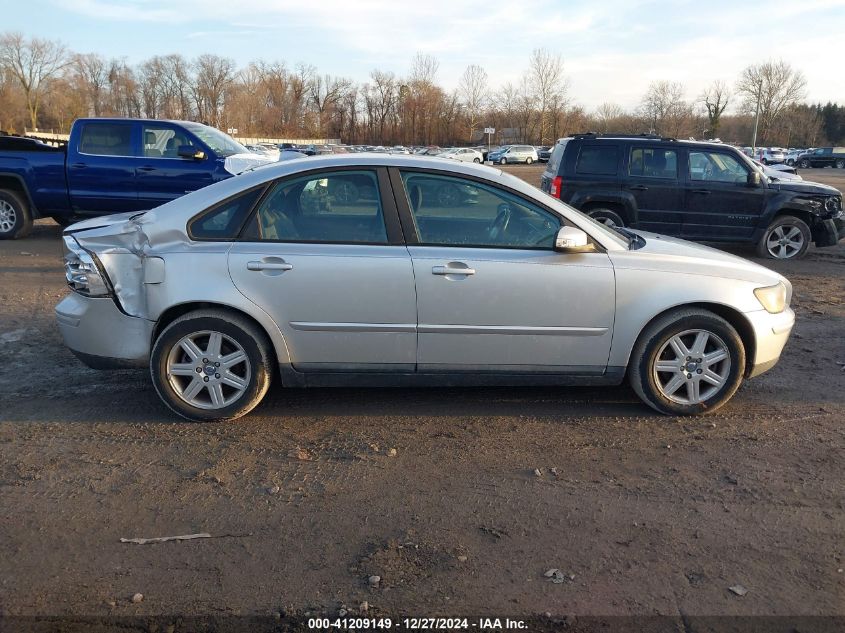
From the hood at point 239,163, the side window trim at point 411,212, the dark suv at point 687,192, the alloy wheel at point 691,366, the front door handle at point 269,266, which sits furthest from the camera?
the dark suv at point 687,192

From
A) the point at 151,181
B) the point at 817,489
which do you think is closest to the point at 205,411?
the point at 817,489

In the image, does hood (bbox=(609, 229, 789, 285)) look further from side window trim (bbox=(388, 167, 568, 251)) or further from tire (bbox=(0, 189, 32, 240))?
tire (bbox=(0, 189, 32, 240))

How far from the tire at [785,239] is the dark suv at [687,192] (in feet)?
0.05

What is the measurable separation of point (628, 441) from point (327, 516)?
1.95 metres

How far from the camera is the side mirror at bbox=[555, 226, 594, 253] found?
4.31 meters

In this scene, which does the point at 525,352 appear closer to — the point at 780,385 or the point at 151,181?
the point at 780,385

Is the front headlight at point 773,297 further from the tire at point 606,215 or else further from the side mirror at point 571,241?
the tire at point 606,215

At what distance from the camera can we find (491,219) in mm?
4504

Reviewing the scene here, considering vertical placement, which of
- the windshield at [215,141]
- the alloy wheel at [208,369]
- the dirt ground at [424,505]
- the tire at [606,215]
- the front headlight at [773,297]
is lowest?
the dirt ground at [424,505]

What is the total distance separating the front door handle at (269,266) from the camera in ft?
14.1

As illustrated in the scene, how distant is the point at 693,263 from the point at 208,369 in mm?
3209

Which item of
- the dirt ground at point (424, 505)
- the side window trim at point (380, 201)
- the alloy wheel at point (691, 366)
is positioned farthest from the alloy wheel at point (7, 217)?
the alloy wheel at point (691, 366)

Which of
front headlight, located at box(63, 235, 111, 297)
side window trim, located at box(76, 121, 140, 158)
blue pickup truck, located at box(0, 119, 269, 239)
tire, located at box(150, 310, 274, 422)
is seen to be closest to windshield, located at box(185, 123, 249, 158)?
blue pickup truck, located at box(0, 119, 269, 239)

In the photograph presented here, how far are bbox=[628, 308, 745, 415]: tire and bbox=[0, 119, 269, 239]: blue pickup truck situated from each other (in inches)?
309
